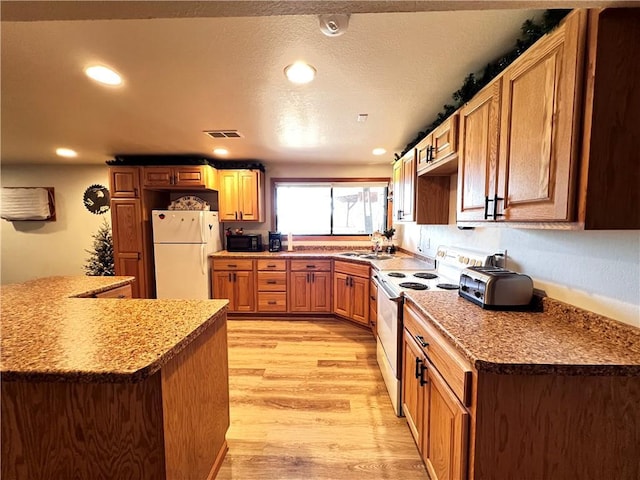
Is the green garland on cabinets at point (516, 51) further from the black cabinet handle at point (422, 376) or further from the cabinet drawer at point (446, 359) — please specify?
the black cabinet handle at point (422, 376)

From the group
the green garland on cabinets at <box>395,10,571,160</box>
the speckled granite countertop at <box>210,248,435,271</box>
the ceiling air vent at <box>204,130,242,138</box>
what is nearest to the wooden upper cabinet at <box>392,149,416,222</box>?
the speckled granite countertop at <box>210,248,435,271</box>

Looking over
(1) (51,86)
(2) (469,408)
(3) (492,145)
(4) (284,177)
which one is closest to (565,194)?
(3) (492,145)

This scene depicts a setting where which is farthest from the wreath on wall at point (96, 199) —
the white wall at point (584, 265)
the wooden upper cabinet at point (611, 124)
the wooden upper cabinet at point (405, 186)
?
the wooden upper cabinet at point (611, 124)

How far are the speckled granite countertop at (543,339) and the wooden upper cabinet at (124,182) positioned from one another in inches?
154

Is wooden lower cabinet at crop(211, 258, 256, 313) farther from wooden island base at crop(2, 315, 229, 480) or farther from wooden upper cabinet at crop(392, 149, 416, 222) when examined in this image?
wooden island base at crop(2, 315, 229, 480)

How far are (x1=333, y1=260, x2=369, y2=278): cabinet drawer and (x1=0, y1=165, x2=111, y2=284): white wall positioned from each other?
3.79m

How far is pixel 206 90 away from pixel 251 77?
0.38 m

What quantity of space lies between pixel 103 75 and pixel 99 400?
1802 millimetres

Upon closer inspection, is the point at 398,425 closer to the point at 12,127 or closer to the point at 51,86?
the point at 51,86

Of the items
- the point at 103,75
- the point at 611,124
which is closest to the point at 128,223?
the point at 103,75

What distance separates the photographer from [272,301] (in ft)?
12.1

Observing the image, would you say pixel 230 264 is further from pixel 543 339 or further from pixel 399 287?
pixel 543 339

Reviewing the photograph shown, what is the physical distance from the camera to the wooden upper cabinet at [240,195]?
388cm

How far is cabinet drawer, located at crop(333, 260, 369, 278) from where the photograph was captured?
127 inches
